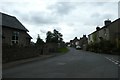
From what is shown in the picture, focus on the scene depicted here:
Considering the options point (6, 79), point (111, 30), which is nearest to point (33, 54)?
point (6, 79)

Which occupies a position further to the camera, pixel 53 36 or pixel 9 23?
pixel 53 36

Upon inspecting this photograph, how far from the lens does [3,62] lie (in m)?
18.5

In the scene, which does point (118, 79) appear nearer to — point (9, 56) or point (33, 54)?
point (9, 56)

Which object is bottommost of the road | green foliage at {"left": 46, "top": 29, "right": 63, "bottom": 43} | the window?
the road

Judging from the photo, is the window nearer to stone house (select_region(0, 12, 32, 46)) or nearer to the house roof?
stone house (select_region(0, 12, 32, 46))

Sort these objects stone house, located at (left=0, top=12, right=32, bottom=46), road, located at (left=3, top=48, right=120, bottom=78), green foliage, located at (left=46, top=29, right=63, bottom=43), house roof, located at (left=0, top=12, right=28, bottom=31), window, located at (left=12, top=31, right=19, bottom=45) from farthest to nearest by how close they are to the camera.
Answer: green foliage, located at (left=46, top=29, right=63, bottom=43) → window, located at (left=12, top=31, right=19, bottom=45) → house roof, located at (left=0, top=12, right=28, bottom=31) → stone house, located at (left=0, top=12, right=32, bottom=46) → road, located at (left=3, top=48, right=120, bottom=78)

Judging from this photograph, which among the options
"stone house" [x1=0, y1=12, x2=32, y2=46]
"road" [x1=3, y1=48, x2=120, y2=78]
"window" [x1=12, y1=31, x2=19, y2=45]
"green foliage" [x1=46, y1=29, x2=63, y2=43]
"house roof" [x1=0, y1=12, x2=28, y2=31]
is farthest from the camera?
"green foliage" [x1=46, y1=29, x2=63, y2=43]

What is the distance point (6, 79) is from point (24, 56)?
611 inches

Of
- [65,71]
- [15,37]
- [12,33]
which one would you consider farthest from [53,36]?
[65,71]

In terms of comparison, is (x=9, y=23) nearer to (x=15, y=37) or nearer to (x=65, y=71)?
(x=15, y=37)

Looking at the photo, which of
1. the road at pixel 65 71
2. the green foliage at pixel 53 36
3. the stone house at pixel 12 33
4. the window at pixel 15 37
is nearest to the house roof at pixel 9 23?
the stone house at pixel 12 33

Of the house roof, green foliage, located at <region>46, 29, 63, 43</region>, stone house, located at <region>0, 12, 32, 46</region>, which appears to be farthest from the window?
green foliage, located at <region>46, 29, 63, 43</region>

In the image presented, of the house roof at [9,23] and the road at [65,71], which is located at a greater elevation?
the house roof at [9,23]

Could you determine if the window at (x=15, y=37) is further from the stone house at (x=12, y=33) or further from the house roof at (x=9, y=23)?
the house roof at (x=9, y=23)
